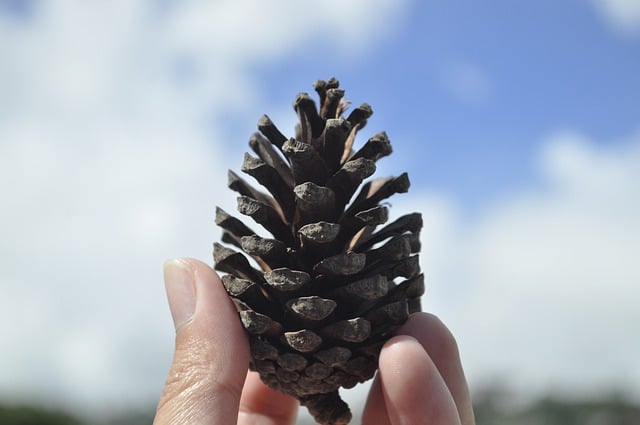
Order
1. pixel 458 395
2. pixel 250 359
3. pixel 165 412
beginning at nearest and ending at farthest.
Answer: pixel 165 412
pixel 250 359
pixel 458 395

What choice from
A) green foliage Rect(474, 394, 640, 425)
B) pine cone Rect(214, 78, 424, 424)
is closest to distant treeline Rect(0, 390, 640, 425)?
green foliage Rect(474, 394, 640, 425)

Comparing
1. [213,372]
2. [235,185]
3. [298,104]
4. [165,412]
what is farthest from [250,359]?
[298,104]

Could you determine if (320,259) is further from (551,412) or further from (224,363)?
(551,412)

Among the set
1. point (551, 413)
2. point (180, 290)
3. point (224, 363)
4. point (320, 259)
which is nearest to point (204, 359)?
point (224, 363)

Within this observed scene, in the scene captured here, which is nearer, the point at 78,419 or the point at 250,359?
the point at 250,359

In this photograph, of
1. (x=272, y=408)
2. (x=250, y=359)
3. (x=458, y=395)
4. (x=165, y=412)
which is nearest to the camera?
(x=165, y=412)

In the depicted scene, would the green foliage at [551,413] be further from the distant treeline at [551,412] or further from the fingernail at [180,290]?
the fingernail at [180,290]

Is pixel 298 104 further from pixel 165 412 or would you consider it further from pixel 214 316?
pixel 165 412
